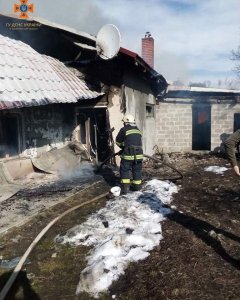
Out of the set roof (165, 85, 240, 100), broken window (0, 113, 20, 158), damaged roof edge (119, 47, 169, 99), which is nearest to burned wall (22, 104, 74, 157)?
broken window (0, 113, 20, 158)

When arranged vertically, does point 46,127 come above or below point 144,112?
below

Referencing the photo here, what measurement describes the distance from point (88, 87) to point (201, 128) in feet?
29.8

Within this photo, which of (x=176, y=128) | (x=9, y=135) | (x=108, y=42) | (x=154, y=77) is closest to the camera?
(x=9, y=135)

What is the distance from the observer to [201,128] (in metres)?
17.4

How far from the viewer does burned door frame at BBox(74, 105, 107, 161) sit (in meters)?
11.0

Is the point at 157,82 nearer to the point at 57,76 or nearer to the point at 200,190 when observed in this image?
the point at 57,76

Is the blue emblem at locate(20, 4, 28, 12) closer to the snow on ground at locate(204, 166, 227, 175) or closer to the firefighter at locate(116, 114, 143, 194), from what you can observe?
the firefighter at locate(116, 114, 143, 194)

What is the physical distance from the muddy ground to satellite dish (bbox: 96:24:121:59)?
15.5 feet

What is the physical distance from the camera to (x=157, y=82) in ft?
43.9

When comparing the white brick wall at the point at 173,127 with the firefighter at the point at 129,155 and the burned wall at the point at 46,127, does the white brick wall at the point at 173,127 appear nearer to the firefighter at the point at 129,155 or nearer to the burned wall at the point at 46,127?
the burned wall at the point at 46,127

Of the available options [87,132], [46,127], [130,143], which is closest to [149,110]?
[87,132]

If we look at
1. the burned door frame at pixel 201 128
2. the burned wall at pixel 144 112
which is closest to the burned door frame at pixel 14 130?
the burned wall at pixel 144 112

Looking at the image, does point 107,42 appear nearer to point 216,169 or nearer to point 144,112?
point 144,112

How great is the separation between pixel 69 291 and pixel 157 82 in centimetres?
1083
